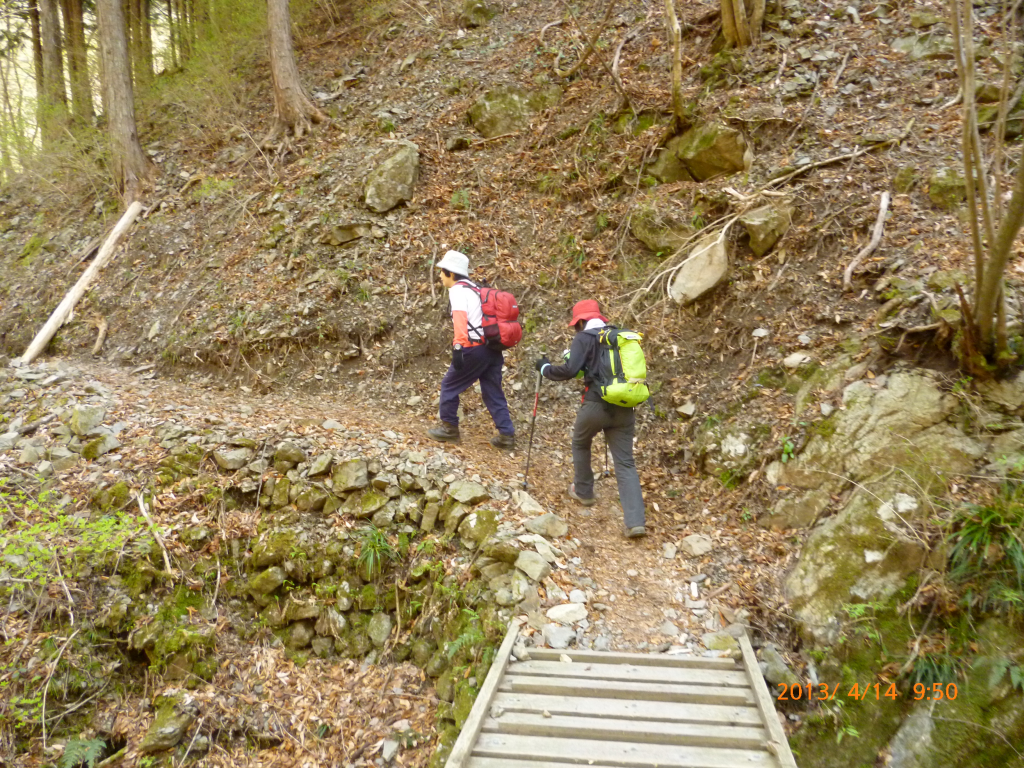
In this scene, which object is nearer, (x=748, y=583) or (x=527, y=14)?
(x=748, y=583)

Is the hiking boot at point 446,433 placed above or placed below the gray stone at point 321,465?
above

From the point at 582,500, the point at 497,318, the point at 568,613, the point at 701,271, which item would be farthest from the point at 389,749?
the point at 701,271

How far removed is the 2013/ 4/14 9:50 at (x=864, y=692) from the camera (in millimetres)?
3525

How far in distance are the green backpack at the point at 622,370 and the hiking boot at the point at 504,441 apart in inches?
→ 70.9

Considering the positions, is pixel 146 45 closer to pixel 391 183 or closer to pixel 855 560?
pixel 391 183

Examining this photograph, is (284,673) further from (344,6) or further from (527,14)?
(344,6)

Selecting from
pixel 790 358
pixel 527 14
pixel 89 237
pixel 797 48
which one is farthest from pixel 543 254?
pixel 89 237

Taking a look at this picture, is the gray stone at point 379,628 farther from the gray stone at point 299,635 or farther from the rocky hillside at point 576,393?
the gray stone at point 299,635

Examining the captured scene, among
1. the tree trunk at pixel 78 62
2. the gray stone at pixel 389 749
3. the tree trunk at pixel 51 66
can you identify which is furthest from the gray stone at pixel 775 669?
the tree trunk at pixel 78 62

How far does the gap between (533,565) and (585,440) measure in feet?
4.73

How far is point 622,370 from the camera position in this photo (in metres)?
5.34

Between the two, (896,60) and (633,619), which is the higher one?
(896,60)

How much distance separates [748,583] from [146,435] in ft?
21.6

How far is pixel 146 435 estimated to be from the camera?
22.0 feet
